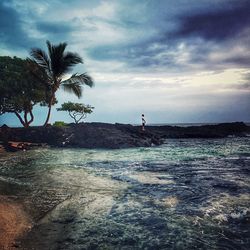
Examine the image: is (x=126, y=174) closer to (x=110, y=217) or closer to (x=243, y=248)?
(x=110, y=217)

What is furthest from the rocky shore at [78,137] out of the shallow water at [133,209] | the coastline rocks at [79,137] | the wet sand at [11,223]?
the wet sand at [11,223]

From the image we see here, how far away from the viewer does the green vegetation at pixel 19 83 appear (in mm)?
26594

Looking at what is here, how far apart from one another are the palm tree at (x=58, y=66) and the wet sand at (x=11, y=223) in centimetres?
2302

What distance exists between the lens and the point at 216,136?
1604 inches

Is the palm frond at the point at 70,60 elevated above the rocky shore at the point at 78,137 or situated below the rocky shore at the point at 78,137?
above

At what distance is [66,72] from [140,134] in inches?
388

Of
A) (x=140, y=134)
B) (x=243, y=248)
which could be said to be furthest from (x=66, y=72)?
(x=243, y=248)

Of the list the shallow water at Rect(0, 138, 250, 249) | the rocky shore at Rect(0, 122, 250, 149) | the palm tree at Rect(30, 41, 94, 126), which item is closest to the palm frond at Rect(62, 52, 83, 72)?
the palm tree at Rect(30, 41, 94, 126)

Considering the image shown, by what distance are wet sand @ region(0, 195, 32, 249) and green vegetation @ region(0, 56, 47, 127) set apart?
910 inches

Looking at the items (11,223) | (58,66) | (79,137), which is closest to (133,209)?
(11,223)

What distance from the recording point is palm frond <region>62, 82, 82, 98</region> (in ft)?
94.8

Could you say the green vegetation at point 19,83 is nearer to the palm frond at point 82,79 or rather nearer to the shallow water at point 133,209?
the palm frond at point 82,79

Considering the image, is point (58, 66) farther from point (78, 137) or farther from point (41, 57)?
point (78, 137)

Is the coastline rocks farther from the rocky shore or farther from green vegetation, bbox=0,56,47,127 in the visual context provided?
green vegetation, bbox=0,56,47,127
